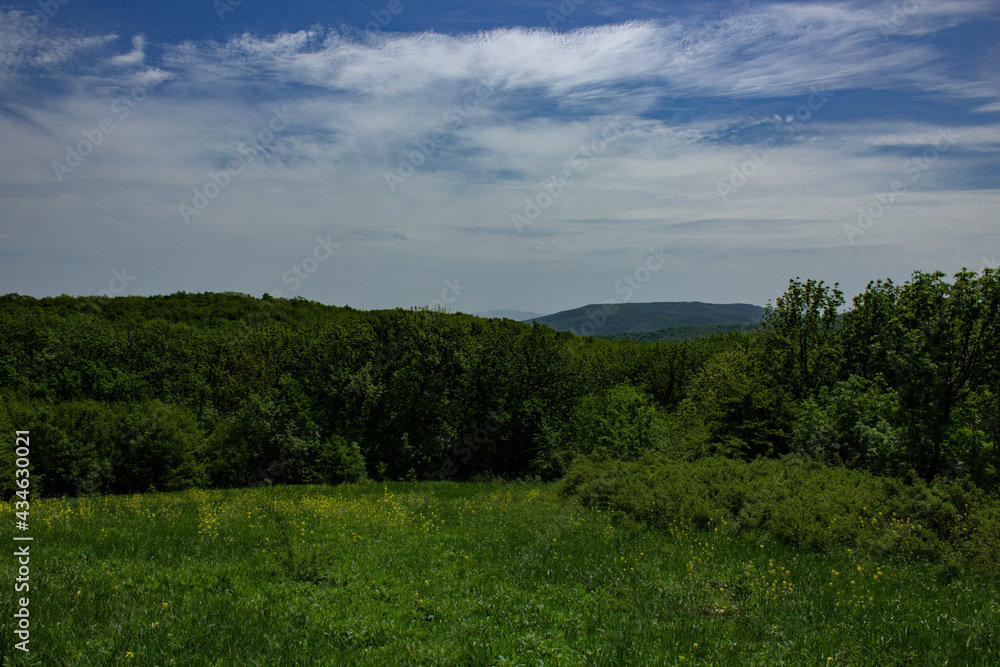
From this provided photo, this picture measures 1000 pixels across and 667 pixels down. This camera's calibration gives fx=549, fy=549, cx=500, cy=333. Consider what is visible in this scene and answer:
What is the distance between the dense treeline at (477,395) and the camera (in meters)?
→ 17.2

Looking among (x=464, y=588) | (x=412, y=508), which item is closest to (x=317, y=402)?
(x=412, y=508)

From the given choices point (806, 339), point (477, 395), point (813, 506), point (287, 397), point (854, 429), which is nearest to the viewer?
point (813, 506)

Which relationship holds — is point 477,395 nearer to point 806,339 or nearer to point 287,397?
point 287,397

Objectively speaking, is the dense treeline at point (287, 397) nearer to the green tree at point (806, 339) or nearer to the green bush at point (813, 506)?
the green tree at point (806, 339)

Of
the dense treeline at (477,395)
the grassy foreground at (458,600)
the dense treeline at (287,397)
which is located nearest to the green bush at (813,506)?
the grassy foreground at (458,600)

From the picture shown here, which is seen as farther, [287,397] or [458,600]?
[287,397]

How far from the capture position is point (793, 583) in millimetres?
9734

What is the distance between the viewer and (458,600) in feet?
27.9

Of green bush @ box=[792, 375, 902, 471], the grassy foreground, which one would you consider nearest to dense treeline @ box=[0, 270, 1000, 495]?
green bush @ box=[792, 375, 902, 471]

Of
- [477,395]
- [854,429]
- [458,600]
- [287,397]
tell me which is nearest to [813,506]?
[854,429]

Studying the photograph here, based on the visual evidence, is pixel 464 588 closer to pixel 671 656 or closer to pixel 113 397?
pixel 671 656

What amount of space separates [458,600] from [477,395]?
112 ft

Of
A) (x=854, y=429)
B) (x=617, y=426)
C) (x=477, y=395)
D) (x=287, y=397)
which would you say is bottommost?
(x=617, y=426)

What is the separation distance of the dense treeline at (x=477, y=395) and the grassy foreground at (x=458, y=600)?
8804 millimetres
